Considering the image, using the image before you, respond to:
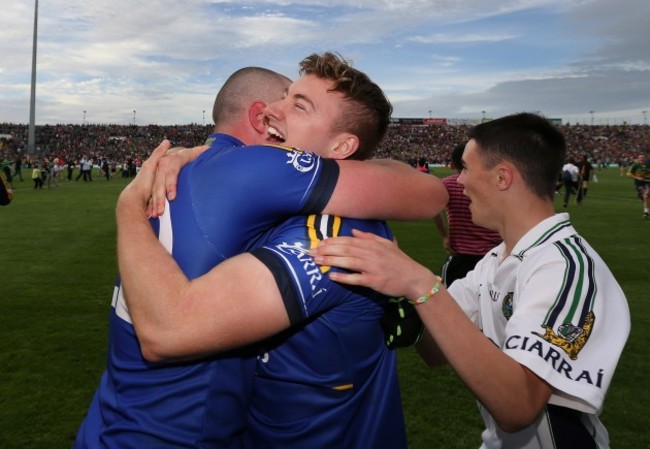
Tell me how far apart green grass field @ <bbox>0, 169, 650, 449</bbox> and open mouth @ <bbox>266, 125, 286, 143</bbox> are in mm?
3102

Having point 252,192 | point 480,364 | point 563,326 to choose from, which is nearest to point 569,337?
point 563,326

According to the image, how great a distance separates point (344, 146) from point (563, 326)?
0.96 metres

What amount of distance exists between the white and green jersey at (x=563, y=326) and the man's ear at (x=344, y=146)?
802mm

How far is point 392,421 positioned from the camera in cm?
193

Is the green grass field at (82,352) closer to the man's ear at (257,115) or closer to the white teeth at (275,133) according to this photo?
the man's ear at (257,115)

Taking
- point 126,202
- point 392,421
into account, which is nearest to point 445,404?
point 392,421

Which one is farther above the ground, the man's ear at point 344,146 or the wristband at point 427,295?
A: the man's ear at point 344,146

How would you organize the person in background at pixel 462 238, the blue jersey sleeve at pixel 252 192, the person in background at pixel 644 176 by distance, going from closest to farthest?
the blue jersey sleeve at pixel 252 192 < the person in background at pixel 462 238 < the person in background at pixel 644 176

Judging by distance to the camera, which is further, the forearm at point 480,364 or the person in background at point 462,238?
the person in background at point 462,238

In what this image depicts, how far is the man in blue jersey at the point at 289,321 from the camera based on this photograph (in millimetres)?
1458

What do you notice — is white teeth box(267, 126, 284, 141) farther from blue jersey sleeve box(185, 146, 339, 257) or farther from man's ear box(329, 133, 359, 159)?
blue jersey sleeve box(185, 146, 339, 257)

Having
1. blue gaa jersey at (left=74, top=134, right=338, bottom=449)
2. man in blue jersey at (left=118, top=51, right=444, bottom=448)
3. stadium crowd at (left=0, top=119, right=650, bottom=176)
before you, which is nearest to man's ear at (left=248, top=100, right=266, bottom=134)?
man in blue jersey at (left=118, top=51, right=444, bottom=448)

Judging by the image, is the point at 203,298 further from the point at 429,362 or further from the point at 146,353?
the point at 429,362

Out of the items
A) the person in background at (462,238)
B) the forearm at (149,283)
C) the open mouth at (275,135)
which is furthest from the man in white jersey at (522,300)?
the person in background at (462,238)
